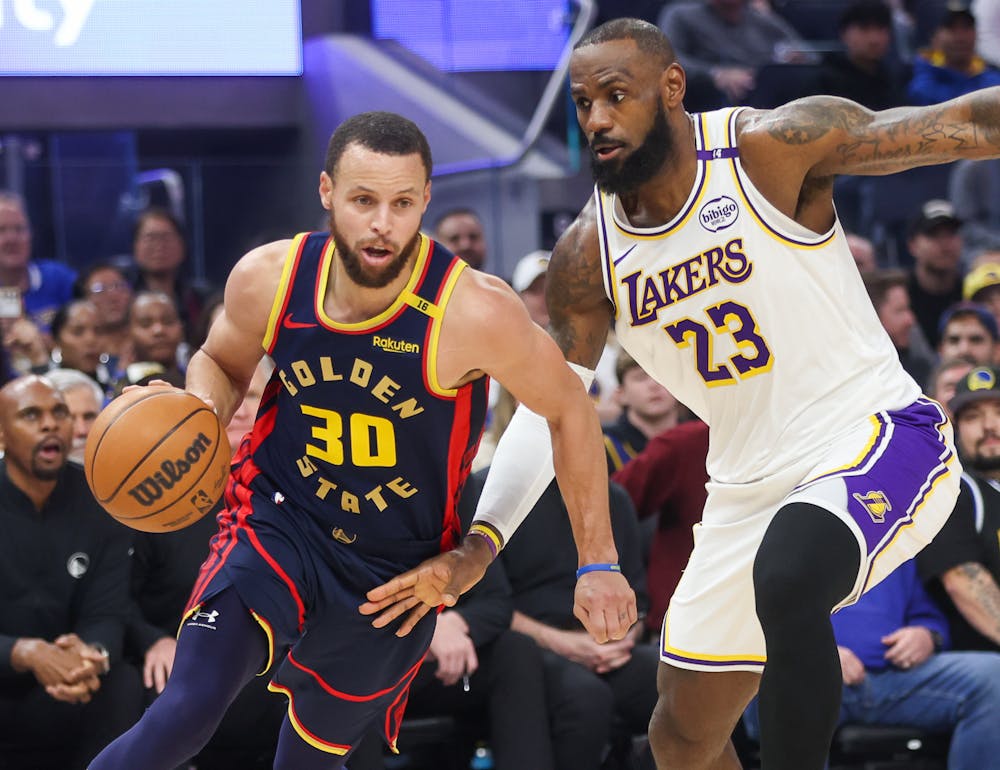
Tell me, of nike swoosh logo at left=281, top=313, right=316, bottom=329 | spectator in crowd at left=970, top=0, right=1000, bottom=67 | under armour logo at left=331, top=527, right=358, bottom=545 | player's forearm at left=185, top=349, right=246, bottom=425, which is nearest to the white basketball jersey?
nike swoosh logo at left=281, top=313, right=316, bottom=329

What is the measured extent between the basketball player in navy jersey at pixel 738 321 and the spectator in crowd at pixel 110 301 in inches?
167

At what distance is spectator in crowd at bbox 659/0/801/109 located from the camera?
9891 millimetres

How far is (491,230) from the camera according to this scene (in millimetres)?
9875

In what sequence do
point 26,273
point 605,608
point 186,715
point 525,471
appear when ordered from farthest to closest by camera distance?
1. point 26,273
2. point 525,471
3. point 605,608
4. point 186,715

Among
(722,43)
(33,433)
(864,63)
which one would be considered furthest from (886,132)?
(864,63)

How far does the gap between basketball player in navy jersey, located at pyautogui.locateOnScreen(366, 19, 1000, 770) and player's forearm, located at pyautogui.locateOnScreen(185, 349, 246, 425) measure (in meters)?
0.69

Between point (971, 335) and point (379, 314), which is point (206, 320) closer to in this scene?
point (379, 314)

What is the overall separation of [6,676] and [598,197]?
2.98 metres

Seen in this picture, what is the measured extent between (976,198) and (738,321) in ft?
21.3

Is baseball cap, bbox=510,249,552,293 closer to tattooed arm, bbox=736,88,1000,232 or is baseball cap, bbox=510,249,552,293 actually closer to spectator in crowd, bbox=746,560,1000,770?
spectator in crowd, bbox=746,560,1000,770

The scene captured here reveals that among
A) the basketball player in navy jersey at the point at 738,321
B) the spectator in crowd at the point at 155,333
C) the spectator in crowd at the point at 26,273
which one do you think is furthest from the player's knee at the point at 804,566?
the spectator in crowd at the point at 26,273

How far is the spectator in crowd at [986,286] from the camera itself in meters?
8.32

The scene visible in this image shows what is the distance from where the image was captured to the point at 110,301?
26.5ft

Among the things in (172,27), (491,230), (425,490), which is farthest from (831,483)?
(172,27)
